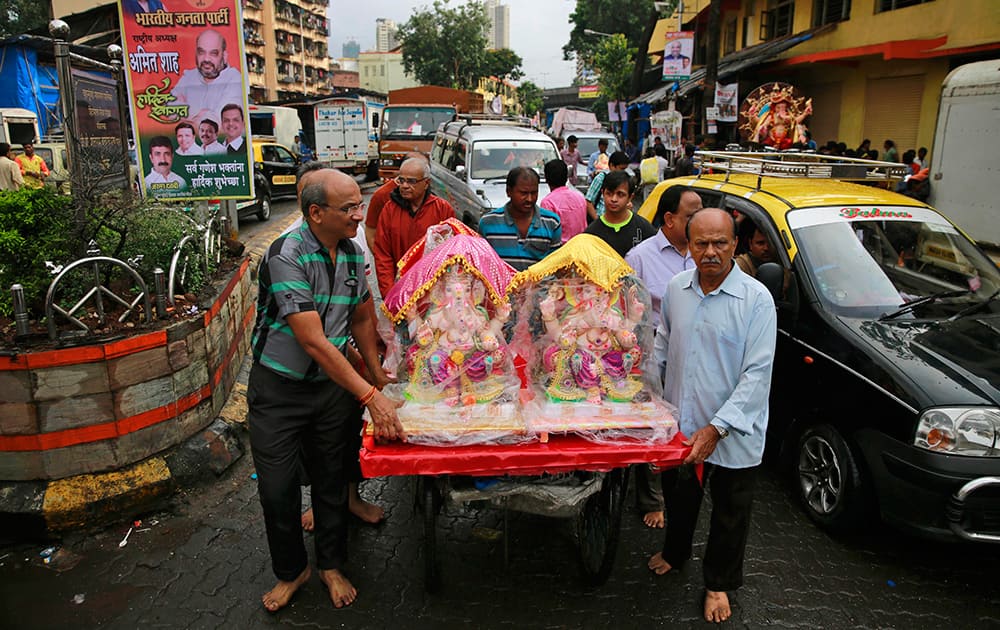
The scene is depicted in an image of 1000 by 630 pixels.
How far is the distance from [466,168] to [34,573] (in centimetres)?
854

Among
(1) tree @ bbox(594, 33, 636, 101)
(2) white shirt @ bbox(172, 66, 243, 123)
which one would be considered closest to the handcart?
(2) white shirt @ bbox(172, 66, 243, 123)

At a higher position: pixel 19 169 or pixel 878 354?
pixel 19 169

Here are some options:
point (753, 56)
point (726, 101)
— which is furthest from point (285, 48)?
point (726, 101)

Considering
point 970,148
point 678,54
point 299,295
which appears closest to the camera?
point 299,295

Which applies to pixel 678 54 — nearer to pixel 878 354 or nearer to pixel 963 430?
pixel 878 354

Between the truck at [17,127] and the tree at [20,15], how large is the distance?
26.4 meters

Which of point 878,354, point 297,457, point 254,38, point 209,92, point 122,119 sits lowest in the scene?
point 297,457

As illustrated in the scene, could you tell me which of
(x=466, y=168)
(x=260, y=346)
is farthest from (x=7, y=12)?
(x=260, y=346)

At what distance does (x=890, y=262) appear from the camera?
4355mm

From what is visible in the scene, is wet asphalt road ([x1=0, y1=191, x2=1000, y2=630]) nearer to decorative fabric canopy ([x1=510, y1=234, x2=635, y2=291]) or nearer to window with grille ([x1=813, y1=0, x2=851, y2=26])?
decorative fabric canopy ([x1=510, y1=234, x2=635, y2=291])

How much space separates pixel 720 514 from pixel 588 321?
1087 mm

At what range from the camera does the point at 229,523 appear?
395 cm

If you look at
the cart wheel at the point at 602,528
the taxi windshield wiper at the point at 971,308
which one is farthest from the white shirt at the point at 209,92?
the taxi windshield wiper at the point at 971,308

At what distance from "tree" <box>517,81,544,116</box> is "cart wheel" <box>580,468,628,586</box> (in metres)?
71.6
